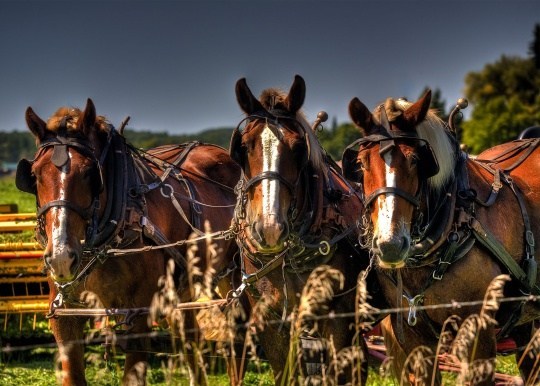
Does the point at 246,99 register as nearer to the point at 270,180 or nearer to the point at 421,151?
the point at 270,180

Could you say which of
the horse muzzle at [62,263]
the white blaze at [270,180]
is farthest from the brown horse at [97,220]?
the white blaze at [270,180]

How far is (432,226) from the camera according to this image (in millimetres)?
3828

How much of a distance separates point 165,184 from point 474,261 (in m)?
2.10

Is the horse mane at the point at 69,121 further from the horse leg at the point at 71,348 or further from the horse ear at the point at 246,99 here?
the horse leg at the point at 71,348

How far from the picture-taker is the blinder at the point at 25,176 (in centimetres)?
430

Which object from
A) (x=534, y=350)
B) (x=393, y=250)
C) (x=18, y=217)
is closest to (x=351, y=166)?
(x=393, y=250)

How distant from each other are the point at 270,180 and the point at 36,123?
1.42 metres

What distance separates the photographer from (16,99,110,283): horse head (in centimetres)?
403

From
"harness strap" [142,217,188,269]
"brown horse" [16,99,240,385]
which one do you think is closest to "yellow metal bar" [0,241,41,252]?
"brown horse" [16,99,240,385]

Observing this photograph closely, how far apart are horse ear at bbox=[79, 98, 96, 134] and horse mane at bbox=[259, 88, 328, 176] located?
953 millimetres

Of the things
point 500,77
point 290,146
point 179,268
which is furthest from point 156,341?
point 500,77

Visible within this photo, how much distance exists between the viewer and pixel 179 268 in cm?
497

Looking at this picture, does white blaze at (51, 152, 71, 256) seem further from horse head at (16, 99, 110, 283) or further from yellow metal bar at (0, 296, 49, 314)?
yellow metal bar at (0, 296, 49, 314)

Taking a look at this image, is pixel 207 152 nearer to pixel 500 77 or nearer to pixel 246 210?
pixel 246 210
